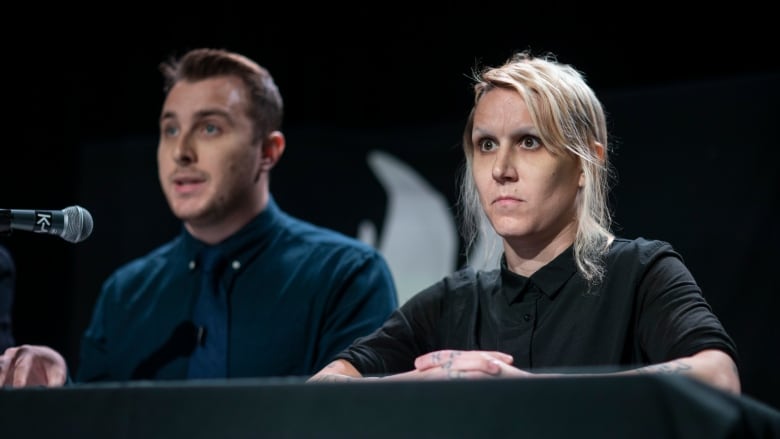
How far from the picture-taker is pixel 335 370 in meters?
1.93

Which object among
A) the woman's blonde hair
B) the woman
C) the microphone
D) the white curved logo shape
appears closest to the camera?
the microphone

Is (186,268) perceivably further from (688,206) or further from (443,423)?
(443,423)

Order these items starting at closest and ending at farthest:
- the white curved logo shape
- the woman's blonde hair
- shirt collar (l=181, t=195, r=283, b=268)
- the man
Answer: the woman's blonde hair
the man
shirt collar (l=181, t=195, r=283, b=268)
the white curved logo shape

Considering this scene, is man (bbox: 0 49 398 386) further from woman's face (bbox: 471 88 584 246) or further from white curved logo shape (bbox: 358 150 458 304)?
woman's face (bbox: 471 88 584 246)

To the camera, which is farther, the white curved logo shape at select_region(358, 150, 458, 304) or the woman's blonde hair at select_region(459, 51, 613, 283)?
the white curved logo shape at select_region(358, 150, 458, 304)

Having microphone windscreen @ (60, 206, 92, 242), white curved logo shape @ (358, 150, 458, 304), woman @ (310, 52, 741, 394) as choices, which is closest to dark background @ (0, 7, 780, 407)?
white curved logo shape @ (358, 150, 458, 304)

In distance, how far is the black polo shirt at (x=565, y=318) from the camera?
5.70ft

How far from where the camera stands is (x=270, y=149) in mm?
3035

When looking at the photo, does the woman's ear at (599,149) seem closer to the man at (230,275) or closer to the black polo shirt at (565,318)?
the black polo shirt at (565,318)

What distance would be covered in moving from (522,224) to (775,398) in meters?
1.43

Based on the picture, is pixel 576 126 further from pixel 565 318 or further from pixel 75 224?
pixel 75 224

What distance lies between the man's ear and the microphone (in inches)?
48.3

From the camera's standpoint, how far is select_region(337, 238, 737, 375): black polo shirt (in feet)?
5.70

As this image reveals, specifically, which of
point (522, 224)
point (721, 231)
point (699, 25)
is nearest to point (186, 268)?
point (522, 224)
